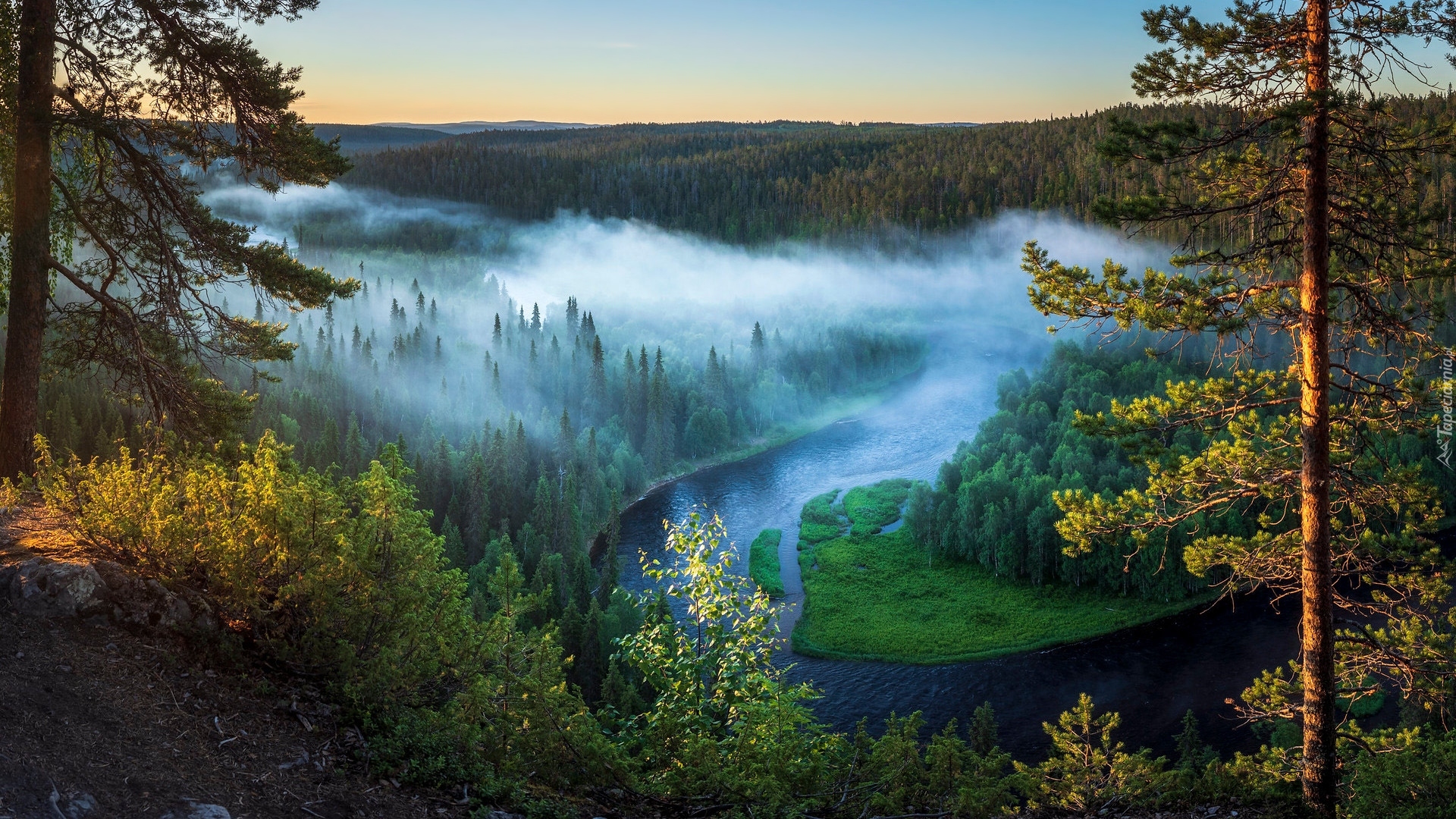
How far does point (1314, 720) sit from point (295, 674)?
1394cm

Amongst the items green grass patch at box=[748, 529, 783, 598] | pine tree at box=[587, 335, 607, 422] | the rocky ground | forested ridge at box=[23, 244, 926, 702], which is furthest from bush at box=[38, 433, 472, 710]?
pine tree at box=[587, 335, 607, 422]

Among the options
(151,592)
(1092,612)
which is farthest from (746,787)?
(1092,612)

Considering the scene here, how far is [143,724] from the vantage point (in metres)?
9.38

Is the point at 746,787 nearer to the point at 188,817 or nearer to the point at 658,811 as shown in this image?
the point at 658,811

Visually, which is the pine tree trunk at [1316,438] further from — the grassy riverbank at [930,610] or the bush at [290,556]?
the grassy riverbank at [930,610]

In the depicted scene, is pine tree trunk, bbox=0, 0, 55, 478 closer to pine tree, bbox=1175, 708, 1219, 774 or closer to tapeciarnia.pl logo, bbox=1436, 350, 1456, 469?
tapeciarnia.pl logo, bbox=1436, 350, 1456, 469

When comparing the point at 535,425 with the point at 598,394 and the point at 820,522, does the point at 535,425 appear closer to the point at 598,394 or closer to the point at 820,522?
the point at 598,394

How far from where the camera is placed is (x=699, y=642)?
16.2 metres

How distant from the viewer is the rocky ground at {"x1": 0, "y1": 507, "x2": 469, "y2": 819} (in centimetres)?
833

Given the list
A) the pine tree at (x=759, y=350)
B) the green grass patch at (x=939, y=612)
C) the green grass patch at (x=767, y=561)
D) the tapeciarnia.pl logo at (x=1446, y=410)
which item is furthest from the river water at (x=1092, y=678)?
the pine tree at (x=759, y=350)

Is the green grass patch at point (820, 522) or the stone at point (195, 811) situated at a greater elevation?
the stone at point (195, 811)

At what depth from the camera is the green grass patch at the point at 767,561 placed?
278 feet

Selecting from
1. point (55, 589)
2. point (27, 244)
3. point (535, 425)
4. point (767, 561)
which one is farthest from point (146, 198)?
point (535, 425)

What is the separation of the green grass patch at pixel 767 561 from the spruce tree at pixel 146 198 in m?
67.5
